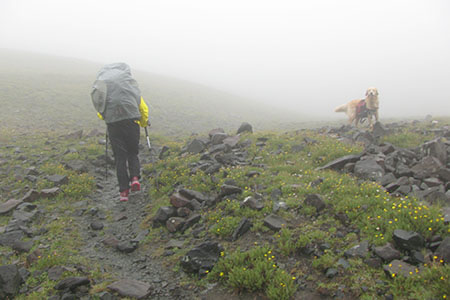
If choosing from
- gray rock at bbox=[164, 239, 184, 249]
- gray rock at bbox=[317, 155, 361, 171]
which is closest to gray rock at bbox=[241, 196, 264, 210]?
gray rock at bbox=[164, 239, 184, 249]

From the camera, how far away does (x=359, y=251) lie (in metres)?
5.13

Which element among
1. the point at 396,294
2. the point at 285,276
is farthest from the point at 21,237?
the point at 396,294

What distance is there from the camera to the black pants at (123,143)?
9.05m

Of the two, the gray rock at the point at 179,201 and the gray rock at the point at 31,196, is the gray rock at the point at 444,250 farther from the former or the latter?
the gray rock at the point at 31,196

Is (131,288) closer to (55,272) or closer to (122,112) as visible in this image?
(55,272)

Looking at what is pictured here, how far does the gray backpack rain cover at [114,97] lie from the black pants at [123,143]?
38 cm

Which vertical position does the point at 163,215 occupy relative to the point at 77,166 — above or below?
above

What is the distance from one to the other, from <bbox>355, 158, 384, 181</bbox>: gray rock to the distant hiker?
21.6 feet

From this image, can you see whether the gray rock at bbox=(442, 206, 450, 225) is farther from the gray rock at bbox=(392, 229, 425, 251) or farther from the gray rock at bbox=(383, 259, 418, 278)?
the gray rock at bbox=(383, 259, 418, 278)

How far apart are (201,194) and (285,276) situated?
392 centimetres

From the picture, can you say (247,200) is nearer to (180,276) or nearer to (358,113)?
(180,276)

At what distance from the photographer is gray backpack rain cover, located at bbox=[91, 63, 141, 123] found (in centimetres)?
859

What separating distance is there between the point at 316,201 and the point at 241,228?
1.82 metres

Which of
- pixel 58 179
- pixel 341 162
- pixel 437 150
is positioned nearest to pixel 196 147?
pixel 58 179
